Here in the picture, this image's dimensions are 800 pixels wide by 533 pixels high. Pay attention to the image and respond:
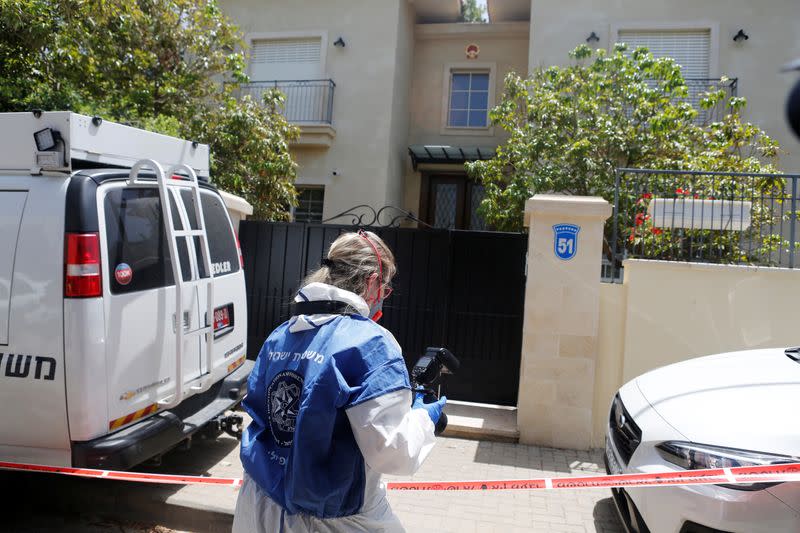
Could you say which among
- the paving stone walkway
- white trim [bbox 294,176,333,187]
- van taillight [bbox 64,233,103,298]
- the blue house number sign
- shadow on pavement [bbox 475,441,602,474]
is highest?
white trim [bbox 294,176,333,187]

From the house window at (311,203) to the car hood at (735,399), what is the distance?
32.7ft

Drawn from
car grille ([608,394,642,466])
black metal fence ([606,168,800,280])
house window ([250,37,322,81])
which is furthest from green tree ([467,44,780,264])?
house window ([250,37,322,81])

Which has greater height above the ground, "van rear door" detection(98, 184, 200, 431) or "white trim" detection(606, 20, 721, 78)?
"white trim" detection(606, 20, 721, 78)

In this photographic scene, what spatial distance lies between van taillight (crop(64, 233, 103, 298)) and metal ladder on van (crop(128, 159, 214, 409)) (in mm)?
442

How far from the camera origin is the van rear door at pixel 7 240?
3.33 metres

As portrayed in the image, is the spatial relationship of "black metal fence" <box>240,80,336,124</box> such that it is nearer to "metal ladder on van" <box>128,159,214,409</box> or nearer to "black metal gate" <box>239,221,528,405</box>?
"black metal gate" <box>239,221,528,405</box>

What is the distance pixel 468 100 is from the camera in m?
13.7

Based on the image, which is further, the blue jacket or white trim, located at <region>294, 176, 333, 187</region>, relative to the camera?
white trim, located at <region>294, 176, 333, 187</region>

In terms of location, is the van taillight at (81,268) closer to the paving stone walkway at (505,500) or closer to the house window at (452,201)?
the paving stone walkway at (505,500)

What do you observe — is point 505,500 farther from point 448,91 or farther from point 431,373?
point 448,91

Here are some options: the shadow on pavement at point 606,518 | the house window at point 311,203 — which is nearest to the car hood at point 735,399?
the shadow on pavement at point 606,518

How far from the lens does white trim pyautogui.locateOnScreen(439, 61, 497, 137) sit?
13.4 meters

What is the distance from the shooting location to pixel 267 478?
188cm

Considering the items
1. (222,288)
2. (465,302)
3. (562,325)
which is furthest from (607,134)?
(222,288)
